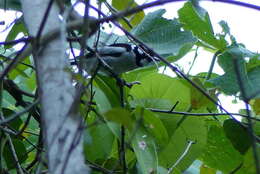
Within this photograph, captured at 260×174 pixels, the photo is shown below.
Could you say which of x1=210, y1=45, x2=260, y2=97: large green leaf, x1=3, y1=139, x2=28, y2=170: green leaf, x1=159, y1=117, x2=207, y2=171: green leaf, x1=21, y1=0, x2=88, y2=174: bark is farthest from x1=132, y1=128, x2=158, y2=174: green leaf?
x1=21, y1=0, x2=88, y2=174: bark

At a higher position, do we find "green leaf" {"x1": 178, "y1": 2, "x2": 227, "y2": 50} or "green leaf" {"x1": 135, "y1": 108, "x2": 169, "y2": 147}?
"green leaf" {"x1": 178, "y1": 2, "x2": 227, "y2": 50}

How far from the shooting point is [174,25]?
57.7 inches

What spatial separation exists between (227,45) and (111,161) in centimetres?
40

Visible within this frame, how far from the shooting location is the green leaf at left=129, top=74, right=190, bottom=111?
134cm

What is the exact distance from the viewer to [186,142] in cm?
136

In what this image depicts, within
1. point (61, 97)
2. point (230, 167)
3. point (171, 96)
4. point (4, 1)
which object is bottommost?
point (230, 167)

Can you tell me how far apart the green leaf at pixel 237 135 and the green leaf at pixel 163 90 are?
0.35ft

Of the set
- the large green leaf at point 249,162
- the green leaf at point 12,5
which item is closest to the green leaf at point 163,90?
the large green leaf at point 249,162

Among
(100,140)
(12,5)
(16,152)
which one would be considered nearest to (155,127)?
(100,140)

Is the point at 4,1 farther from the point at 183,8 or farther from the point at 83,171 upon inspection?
the point at 83,171

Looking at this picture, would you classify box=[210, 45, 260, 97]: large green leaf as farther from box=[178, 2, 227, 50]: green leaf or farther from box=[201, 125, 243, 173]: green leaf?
box=[201, 125, 243, 173]: green leaf

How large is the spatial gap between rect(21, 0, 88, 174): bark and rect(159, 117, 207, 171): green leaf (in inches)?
22.7

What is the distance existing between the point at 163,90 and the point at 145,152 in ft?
0.60

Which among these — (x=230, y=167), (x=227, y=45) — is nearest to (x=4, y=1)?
(x=227, y=45)
